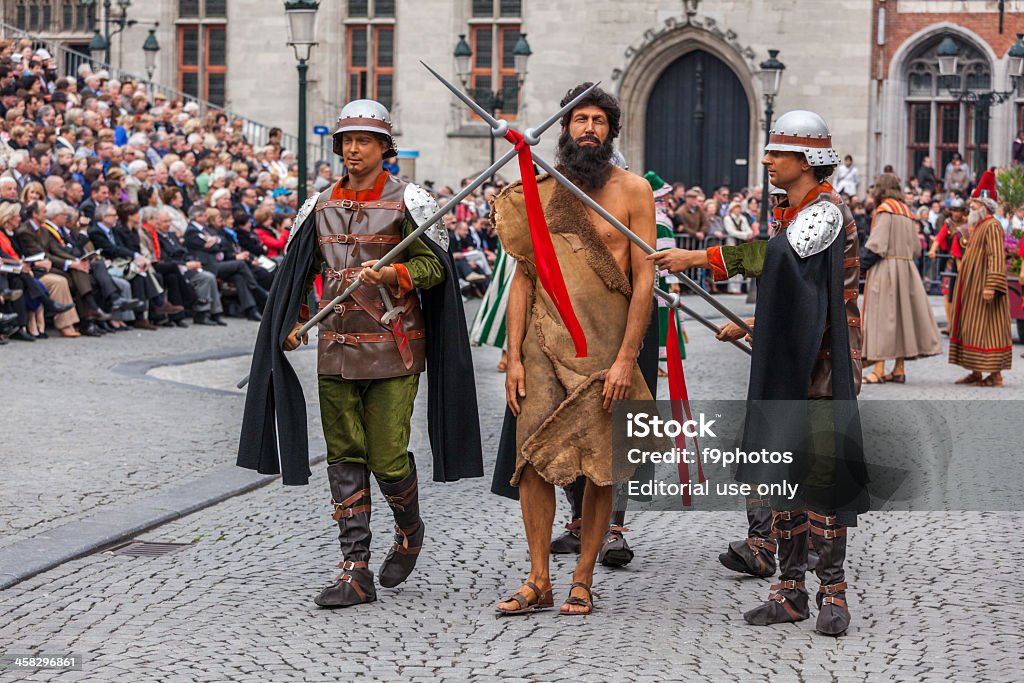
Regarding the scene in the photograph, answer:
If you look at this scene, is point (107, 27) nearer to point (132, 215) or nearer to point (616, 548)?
point (132, 215)

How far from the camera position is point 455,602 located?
21.0 feet

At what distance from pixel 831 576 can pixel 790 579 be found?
0.61 ft

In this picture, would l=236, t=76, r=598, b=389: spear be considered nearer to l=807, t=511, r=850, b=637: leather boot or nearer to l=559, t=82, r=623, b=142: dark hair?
l=559, t=82, r=623, b=142: dark hair

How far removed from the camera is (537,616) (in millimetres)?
6160

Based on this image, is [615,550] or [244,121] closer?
[615,550]

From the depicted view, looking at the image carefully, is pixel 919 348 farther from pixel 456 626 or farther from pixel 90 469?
pixel 456 626

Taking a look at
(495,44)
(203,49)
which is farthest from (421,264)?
(203,49)

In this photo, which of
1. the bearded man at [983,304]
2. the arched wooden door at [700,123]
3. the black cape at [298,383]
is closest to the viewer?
the black cape at [298,383]

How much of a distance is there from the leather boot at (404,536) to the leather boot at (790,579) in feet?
4.25

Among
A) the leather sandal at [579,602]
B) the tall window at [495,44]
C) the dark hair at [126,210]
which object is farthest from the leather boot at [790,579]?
the tall window at [495,44]

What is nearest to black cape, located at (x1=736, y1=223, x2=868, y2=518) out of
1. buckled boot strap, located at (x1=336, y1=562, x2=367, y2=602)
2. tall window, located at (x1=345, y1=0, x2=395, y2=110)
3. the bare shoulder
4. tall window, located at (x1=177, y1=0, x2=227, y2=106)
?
the bare shoulder

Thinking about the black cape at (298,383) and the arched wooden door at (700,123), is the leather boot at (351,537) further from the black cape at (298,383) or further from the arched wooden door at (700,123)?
the arched wooden door at (700,123)

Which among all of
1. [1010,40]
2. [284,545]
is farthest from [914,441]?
[1010,40]

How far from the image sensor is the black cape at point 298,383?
6633 millimetres
